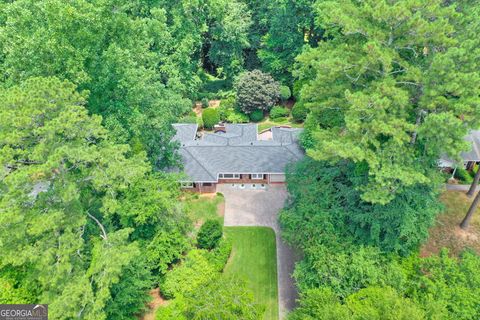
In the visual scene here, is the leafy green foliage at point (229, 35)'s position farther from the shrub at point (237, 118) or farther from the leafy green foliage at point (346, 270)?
the leafy green foliage at point (346, 270)

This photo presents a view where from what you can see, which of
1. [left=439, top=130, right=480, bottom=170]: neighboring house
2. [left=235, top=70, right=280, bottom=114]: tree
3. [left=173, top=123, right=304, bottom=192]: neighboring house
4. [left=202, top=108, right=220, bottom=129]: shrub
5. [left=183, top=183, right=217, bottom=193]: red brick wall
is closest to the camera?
[left=439, top=130, right=480, bottom=170]: neighboring house

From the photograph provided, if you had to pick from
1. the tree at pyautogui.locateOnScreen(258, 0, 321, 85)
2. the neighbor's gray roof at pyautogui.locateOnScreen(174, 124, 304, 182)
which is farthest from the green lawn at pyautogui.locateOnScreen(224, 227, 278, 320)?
the tree at pyautogui.locateOnScreen(258, 0, 321, 85)

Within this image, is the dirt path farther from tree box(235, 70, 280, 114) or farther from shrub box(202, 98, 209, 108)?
shrub box(202, 98, 209, 108)

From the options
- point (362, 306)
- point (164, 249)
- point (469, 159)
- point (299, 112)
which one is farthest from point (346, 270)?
point (299, 112)

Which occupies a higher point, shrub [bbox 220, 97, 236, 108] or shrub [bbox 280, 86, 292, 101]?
shrub [bbox 280, 86, 292, 101]

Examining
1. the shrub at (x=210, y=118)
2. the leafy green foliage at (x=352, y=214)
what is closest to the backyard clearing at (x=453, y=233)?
the leafy green foliage at (x=352, y=214)

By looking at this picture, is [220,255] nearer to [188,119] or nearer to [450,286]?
[450,286]

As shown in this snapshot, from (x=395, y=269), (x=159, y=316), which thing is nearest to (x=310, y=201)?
(x=395, y=269)
